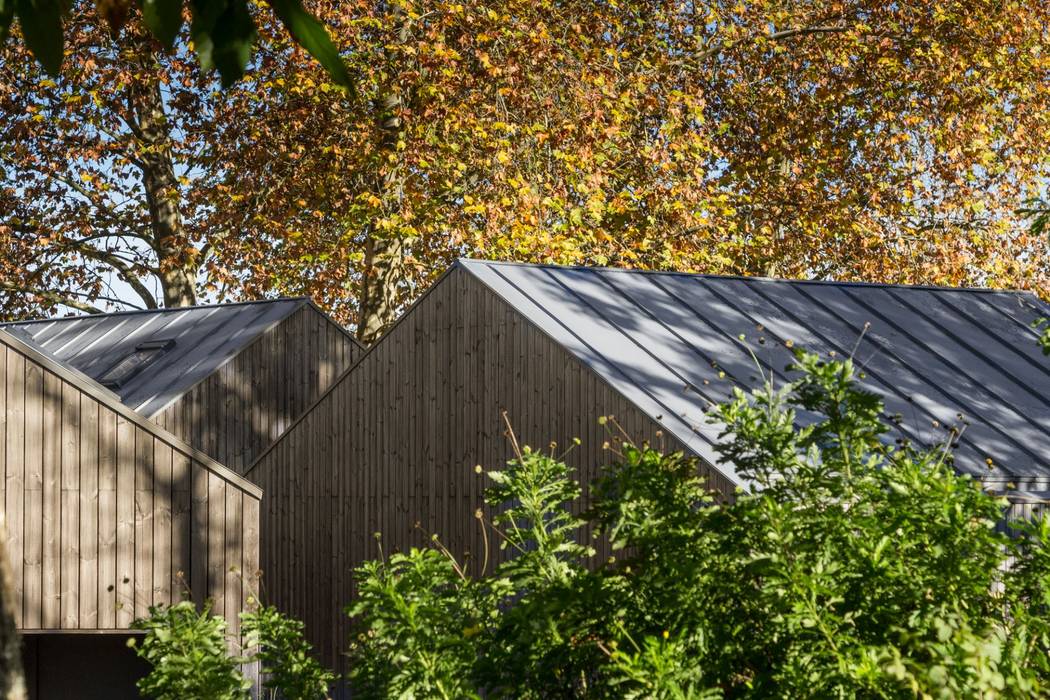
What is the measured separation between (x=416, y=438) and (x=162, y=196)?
1224 cm

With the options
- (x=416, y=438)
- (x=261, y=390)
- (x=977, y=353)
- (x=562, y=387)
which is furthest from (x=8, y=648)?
(x=261, y=390)

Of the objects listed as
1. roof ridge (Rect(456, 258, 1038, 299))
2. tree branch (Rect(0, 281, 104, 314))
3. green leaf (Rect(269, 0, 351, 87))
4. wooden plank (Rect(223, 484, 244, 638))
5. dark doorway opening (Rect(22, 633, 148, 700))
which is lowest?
dark doorway opening (Rect(22, 633, 148, 700))

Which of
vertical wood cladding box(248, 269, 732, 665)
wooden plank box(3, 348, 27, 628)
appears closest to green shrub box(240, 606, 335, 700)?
wooden plank box(3, 348, 27, 628)

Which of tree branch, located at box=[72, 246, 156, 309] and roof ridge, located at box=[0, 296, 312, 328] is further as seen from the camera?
tree branch, located at box=[72, 246, 156, 309]

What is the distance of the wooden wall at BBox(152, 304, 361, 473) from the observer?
19281 mm

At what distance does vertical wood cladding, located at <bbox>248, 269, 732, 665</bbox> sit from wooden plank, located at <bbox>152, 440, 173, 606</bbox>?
2.72 m

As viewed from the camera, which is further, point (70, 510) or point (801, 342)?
point (801, 342)

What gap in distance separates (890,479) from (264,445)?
15.6 meters

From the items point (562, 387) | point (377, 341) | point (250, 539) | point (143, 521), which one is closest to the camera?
point (143, 521)

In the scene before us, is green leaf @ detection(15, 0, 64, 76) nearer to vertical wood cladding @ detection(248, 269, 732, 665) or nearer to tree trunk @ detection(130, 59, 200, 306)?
vertical wood cladding @ detection(248, 269, 732, 665)

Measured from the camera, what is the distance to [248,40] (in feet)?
10.3

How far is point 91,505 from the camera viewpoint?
38.9 feet

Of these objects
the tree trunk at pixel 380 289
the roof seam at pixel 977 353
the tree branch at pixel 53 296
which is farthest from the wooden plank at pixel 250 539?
the tree branch at pixel 53 296

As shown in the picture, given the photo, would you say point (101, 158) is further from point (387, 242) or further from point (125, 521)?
point (125, 521)
